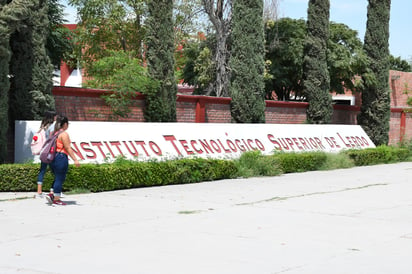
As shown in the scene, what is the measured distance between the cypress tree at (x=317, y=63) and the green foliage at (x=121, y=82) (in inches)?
382

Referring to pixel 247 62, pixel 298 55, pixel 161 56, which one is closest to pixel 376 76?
pixel 298 55

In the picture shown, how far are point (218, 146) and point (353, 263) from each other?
12.2m

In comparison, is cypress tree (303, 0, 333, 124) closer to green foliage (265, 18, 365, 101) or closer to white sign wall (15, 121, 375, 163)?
green foliage (265, 18, 365, 101)

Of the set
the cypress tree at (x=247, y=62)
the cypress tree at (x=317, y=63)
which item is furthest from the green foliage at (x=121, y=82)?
the cypress tree at (x=317, y=63)

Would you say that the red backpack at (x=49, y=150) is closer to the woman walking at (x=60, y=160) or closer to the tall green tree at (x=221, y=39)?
the woman walking at (x=60, y=160)

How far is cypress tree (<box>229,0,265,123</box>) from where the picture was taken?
2477cm

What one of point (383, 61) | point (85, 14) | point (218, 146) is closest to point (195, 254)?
point (218, 146)

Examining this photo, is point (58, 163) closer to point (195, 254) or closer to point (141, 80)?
point (195, 254)

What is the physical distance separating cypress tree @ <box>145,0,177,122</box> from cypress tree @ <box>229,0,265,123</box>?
387 cm

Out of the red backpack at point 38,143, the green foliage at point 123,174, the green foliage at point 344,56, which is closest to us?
the red backpack at point 38,143

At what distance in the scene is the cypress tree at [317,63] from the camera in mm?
28516

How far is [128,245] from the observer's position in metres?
8.89

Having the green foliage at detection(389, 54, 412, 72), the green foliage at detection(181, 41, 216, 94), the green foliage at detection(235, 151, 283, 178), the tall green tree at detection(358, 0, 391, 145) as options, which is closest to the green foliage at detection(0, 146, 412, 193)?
the green foliage at detection(235, 151, 283, 178)

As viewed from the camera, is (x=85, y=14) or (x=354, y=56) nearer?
(x=354, y=56)
